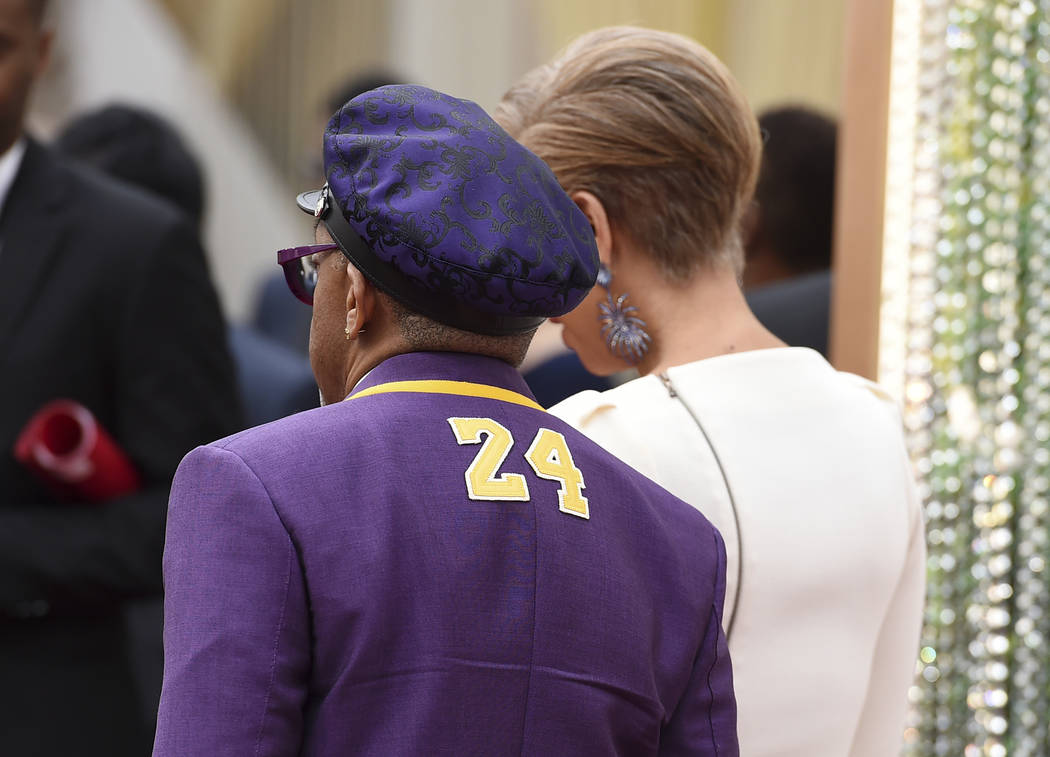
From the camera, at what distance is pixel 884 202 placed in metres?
2.25

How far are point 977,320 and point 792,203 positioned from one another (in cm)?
64

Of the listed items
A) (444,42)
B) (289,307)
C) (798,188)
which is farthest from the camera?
(444,42)

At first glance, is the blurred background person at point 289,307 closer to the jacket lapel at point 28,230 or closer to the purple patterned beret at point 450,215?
the jacket lapel at point 28,230

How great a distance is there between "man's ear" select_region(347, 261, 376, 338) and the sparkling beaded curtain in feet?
4.25

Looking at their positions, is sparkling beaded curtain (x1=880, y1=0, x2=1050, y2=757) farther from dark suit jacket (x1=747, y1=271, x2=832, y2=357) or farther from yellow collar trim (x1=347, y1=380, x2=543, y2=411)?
yellow collar trim (x1=347, y1=380, x2=543, y2=411)

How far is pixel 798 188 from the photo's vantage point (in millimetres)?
2809

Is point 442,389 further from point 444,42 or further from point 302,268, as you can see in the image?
point 444,42

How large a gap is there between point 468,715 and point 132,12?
6.12 metres

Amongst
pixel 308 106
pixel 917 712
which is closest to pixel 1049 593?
pixel 917 712

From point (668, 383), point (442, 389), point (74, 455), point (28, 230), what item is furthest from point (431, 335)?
point (28, 230)

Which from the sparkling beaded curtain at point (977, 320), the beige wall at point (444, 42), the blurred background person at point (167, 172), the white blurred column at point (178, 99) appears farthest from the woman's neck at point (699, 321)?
the white blurred column at point (178, 99)

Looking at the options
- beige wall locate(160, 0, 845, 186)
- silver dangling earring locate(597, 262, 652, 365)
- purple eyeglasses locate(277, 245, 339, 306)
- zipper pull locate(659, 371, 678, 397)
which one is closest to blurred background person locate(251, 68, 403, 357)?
beige wall locate(160, 0, 845, 186)

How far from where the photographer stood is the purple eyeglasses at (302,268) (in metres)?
1.22

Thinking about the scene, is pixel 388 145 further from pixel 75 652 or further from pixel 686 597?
pixel 75 652
